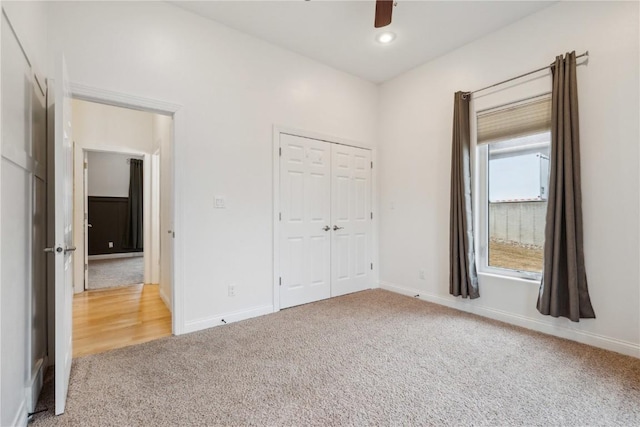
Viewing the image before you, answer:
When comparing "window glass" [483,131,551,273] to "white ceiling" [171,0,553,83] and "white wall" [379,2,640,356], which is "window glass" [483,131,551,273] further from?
"white ceiling" [171,0,553,83]

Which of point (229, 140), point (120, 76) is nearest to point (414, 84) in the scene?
point (229, 140)

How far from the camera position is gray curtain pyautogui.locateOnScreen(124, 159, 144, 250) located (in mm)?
7328

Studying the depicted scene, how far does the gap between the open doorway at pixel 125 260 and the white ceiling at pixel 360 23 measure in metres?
1.26

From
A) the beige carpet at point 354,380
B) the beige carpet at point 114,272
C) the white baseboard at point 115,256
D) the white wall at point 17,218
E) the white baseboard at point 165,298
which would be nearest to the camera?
the white wall at point 17,218

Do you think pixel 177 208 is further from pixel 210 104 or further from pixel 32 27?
pixel 32 27

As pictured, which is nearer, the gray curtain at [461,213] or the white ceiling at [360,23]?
the white ceiling at [360,23]

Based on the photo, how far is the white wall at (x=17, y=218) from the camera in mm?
1286

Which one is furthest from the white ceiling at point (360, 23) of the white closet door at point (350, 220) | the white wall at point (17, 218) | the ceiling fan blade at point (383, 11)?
the white wall at point (17, 218)

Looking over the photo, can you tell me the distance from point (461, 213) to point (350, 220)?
4.55 ft

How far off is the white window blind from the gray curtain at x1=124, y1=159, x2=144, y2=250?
7.48 m

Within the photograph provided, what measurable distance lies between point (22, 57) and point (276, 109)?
2085 millimetres

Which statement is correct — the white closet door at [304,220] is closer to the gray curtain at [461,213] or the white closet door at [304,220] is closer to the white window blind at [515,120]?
the gray curtain at [461,213]

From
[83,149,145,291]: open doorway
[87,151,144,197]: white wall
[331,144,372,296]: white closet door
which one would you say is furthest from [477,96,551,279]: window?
[87,151,144,197]: white wall

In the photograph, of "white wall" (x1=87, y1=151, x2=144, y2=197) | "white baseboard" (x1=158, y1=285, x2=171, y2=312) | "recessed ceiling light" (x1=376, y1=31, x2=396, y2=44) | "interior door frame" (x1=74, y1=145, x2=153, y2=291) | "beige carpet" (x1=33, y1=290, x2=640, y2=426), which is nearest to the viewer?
"beige carpet" (x1=33, y1=290, x2=640, y2=426)
